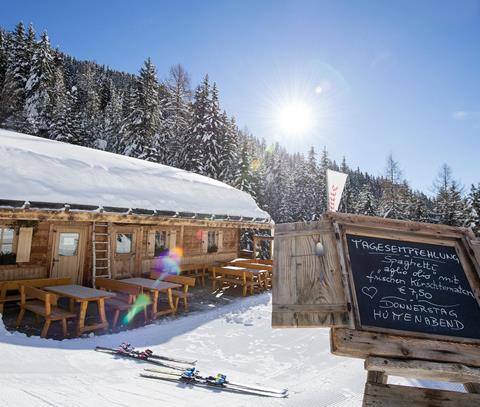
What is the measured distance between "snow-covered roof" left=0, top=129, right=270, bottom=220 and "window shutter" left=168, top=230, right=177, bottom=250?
6.11 feet

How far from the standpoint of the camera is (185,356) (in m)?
7.00

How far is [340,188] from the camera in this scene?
9.96 m

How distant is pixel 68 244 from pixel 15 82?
112 ft

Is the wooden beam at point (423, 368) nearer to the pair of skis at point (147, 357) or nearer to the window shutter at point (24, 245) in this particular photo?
the pair of skis at point (147, 357)

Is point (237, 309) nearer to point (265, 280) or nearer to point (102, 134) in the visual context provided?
point (265, 280)

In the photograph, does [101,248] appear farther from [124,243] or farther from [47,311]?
[47,311]

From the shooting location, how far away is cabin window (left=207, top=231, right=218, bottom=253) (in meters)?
18.6

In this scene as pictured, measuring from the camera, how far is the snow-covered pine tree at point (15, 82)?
34419mm

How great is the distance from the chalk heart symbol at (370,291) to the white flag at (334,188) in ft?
22.1

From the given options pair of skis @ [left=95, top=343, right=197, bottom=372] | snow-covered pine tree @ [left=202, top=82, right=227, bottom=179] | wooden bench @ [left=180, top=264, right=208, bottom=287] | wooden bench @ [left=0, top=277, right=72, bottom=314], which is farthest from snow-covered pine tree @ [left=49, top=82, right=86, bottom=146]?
pair of skis @ [left=95, top=343, right=197, bottom=372]

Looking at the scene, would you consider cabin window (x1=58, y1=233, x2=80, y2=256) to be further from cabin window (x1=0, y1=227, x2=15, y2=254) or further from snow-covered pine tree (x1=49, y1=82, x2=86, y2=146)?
snow-covered pine tree (x1=49, y1=82, x2=86, y2=146)

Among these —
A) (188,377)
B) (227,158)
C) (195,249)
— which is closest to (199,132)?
(227,158)

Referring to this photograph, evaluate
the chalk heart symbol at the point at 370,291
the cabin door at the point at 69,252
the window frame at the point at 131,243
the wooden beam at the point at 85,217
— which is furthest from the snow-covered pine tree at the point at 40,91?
the chalk heart symbol at the point at 370,291

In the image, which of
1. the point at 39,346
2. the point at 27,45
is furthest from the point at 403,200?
the point at 27,45
